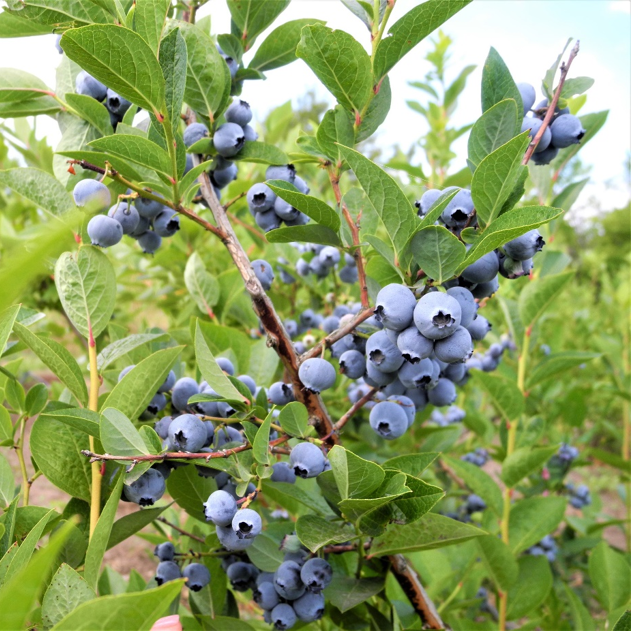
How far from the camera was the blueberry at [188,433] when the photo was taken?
2.88 feet

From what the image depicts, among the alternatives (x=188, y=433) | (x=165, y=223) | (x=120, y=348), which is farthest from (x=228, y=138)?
(x=188, y=433)

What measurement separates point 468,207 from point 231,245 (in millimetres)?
423

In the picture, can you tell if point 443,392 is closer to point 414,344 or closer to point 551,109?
point 414,344

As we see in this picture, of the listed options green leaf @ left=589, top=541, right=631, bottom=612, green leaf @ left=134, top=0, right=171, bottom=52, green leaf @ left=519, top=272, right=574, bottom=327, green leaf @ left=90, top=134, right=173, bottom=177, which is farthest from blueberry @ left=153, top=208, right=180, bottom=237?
green leaf @ left=589, top=541, right=631, bottom=612

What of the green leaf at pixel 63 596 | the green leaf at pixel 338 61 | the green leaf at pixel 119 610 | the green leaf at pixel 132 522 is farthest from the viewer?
the green leaf at pixel 132 522

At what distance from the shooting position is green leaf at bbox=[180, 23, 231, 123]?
3.28 feet

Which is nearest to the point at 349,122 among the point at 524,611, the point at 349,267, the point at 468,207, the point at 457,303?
the point at 468,207

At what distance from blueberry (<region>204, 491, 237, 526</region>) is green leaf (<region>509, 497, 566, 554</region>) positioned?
107 centimetres

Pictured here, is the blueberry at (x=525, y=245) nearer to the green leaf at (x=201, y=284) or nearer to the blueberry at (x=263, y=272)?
the blueberry at (x=263, y=272)

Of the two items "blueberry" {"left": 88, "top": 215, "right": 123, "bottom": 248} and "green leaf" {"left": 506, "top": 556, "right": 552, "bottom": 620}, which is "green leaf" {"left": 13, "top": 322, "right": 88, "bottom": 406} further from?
"green leaf" {"left": 506, "top": 556, "right": 552, "bottom": 620}

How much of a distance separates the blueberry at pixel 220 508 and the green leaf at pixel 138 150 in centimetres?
52

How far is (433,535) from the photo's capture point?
3.14 ft

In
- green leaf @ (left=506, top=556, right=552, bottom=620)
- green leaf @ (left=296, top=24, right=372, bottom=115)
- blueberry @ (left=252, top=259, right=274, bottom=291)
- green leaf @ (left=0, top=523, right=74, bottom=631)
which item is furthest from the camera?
green leaf @ (left=506, top=556, right=552, bottom=620)

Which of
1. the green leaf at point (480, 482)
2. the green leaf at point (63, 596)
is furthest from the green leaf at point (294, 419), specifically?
the green leaf at point (480, 482)
